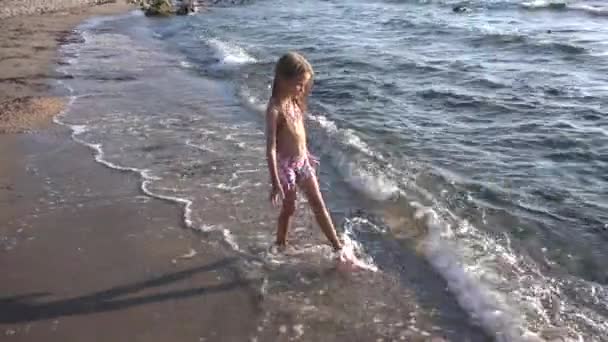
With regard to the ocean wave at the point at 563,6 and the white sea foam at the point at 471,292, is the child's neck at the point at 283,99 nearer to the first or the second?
the white sea foam at the point at 471,292

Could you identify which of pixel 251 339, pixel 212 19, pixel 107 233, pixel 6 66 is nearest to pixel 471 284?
pixel 251 339

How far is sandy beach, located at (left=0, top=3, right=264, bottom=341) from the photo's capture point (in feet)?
15.1

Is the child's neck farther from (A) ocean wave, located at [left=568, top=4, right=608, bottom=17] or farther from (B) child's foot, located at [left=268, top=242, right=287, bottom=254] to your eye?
(A) ocean wave, located at [left=568, top=4, right=608, bottom=17]

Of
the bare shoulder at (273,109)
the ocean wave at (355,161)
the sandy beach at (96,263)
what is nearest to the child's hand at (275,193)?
the bare shoulder at (273,109)

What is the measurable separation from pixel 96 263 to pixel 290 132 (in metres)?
1.91

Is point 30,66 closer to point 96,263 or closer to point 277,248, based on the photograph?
point 96,263

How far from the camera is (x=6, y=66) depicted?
1283 cm

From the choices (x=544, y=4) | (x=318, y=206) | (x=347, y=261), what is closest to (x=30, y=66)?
(x=318, y=206)

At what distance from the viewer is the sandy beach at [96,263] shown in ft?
15.1

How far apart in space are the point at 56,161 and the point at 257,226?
116 inches

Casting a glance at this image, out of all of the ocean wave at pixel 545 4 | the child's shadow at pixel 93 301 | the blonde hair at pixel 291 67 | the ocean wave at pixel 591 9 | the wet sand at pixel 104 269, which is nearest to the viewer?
the wet sand at pixel 104 269

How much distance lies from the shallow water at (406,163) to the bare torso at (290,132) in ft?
3.01

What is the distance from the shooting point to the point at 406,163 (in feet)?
26.3

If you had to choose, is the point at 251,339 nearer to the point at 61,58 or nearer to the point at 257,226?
the point at 257,226
